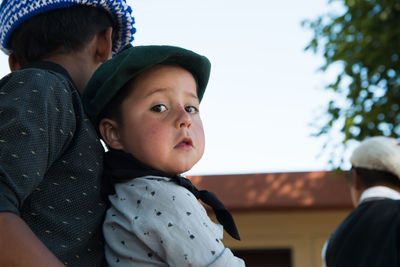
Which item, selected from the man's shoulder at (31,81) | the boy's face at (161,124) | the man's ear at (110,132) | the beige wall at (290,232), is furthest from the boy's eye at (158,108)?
the beige wall at (290,232)

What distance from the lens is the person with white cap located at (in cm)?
296

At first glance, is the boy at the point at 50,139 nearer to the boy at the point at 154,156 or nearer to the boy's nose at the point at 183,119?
the boy at the point at 154,156

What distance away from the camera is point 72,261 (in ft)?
3.80

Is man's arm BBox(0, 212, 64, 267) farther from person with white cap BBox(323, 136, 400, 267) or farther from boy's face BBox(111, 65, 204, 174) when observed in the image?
person with white cap BBox(323, 136, 400, 267)

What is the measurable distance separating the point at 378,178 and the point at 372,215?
0.31 m

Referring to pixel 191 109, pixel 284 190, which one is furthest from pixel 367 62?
pixel 191 109

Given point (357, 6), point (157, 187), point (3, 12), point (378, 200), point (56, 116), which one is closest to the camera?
point (56, 116)

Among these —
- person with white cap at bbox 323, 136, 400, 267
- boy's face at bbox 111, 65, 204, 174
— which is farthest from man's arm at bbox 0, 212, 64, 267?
person with white cap at bbox 323, 136, 400, 267

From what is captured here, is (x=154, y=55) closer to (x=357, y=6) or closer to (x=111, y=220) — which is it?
(x=111, y=220)

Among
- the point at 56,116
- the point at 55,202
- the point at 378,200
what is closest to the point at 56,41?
the point at 56,116

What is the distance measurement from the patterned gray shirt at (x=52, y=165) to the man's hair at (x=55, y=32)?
189 millimetres

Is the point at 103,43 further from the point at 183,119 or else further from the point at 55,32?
the point at 183,119

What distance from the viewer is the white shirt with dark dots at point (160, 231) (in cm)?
116

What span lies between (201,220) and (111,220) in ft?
0.68
